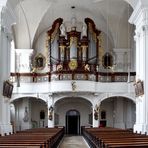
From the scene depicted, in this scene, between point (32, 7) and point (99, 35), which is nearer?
point (32, 7)

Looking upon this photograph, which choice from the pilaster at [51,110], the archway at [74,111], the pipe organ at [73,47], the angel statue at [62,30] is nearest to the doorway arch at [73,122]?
the archway at [74,111]

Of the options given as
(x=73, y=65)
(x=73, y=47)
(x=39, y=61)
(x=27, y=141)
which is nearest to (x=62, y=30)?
(x=73, y=47)

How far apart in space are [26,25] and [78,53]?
462 cm

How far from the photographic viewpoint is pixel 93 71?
30.3m

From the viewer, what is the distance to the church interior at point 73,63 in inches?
1183

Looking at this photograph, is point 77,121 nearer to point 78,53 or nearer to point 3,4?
point 78,53

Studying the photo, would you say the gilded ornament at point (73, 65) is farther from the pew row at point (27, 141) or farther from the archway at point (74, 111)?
the pew row at point (27, 141)

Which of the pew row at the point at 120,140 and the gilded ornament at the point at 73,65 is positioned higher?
the gilded ornament at the point at 73,65

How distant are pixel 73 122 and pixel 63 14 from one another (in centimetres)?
978

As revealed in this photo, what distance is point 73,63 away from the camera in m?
30.4

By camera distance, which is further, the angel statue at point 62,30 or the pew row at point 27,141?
the angel statue at point 62,30

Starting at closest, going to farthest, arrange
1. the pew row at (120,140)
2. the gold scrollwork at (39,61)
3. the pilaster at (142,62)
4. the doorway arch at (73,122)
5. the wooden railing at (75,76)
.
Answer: the pew row at (120,140), the pilaster at (142,62), the wooden railing at (75,76), the gold scrollwork at (39,61), the doorway arch at (73,122)

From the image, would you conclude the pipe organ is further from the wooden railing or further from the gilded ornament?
the wooden railing

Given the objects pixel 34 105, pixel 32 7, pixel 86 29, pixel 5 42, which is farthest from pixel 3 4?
pixel 34 105
